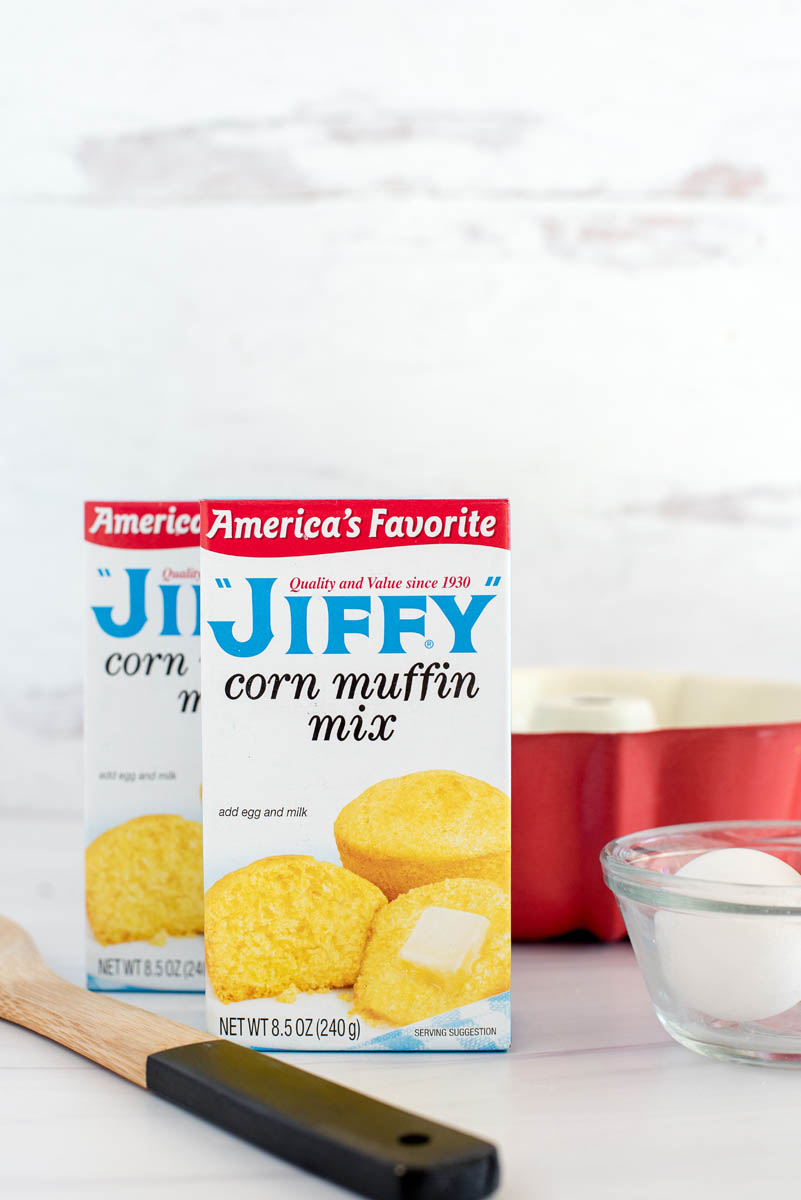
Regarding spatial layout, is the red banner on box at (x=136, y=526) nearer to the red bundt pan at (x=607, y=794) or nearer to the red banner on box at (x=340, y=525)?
the red banner on box at (x=340, y=525)

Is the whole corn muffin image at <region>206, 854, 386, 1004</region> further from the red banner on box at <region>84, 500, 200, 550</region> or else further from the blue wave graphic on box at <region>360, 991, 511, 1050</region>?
the red banner on box at <region>84, 500, 200, 550</region>

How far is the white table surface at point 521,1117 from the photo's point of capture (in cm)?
37

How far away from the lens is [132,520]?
1.82 ft

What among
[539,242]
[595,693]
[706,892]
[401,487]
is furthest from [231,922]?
[539,242]

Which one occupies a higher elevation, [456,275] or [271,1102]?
[456,275]

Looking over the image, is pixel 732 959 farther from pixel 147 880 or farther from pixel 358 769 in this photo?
pixel 147 880

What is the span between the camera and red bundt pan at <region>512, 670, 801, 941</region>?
2.08 ft

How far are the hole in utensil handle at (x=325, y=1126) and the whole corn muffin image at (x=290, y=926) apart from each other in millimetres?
47

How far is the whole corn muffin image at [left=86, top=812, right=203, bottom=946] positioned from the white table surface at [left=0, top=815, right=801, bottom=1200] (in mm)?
36

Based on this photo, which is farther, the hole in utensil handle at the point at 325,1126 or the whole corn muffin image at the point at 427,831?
the whole corn muffin image at the point at 427,831

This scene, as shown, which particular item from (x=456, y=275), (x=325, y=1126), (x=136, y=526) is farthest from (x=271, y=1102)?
(x=456, y=275)

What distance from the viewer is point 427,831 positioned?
1.55ft

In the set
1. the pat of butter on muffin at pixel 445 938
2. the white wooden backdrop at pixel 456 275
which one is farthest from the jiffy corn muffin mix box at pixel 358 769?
the white wooden backdrop at pixel 456 275

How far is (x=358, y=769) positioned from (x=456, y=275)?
0.62 m
